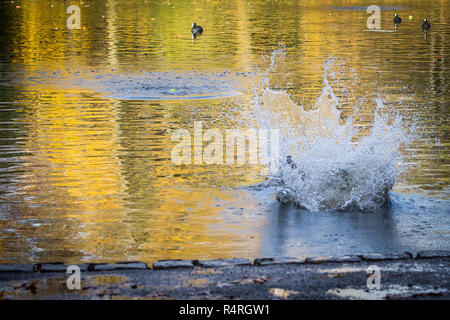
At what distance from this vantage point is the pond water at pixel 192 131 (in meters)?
9.21

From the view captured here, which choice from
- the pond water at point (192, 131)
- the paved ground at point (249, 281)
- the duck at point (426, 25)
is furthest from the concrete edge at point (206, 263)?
the duck at point (426, 25)

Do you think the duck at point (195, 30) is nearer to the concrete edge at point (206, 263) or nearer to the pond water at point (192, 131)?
the pond water at point (192, 131)

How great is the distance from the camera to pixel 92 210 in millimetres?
10438

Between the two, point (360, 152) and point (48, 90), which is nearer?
point (360, 152)

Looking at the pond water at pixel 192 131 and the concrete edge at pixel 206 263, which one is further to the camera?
the pond water at pixel 192 131

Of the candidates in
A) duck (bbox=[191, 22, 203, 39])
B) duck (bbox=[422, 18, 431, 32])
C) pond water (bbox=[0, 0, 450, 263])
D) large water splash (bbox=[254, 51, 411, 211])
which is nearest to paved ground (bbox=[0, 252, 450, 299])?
pond water (bbox=[0, 0, 450, 263])

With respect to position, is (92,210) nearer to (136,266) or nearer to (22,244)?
(22,244)

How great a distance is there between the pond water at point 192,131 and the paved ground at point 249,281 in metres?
0.82

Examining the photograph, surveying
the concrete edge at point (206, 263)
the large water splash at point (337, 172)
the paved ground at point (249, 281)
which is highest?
the large water splash at point (337, 172)

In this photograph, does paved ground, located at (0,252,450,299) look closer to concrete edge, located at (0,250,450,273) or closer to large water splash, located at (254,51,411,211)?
concrete edge, located at (0,250,450,273)

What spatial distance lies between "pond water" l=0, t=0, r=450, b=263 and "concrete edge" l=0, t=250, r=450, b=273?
1.95ft

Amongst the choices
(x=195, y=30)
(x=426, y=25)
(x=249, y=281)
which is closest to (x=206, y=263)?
(x=249, y=281)
